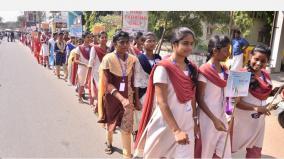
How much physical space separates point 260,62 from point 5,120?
457cm

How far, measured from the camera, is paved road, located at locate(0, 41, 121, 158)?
4.92 m

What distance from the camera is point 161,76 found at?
2.94 m

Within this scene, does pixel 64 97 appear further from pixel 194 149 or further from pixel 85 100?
pixel 194 149

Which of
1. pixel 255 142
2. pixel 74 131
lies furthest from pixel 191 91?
pixel 74 131

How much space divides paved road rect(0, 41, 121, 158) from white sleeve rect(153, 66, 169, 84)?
2.06 meters

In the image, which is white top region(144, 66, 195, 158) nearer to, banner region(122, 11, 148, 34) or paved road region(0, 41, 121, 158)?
paved road region(0, 41, 121, 158)

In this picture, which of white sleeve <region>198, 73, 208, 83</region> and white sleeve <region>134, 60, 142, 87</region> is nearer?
white sleeve <region>198, 73, 208, 83</region>

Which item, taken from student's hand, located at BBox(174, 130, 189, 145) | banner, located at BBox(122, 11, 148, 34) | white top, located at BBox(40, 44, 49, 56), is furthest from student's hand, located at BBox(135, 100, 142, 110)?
white top, located at BBox(40, 44, 49, 56)

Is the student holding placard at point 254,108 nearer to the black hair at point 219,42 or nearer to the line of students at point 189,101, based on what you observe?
the line of students at point 189,101

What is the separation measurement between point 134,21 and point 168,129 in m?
5.01

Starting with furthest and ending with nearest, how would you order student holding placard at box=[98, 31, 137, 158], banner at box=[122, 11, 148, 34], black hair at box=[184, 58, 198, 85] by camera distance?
banner at box=[122, 11, 148, 34] → student holding placard at box=[98, 31, 137, 158] → black hair at box=[184, 58, 198, 85]

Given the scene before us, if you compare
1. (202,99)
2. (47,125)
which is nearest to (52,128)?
(47,125)

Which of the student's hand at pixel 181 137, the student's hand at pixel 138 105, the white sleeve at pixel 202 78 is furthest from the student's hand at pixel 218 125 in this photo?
the student's hand at pixel 138 105

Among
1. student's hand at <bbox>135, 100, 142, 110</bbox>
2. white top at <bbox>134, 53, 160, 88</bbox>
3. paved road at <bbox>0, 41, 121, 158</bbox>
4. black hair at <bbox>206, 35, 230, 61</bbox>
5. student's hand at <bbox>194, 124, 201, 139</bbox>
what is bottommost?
paved road at <bbox>0, 41, 121, 158</bbox>
